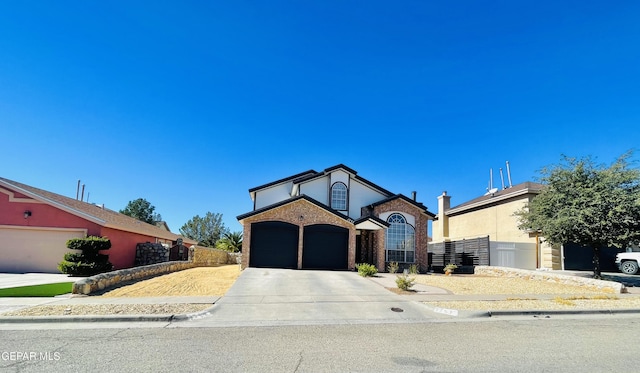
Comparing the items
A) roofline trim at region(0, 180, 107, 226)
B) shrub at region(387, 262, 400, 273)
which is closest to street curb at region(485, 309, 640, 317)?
shrub at region(387, 262, 400, 273)

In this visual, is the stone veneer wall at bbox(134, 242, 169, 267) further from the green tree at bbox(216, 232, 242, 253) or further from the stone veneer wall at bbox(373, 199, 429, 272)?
the stone veneer wall at bbox(373, 199, 429, 272)

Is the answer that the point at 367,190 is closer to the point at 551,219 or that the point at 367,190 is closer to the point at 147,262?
the point at 551,219

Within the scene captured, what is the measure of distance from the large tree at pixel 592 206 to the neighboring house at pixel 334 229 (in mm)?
7770

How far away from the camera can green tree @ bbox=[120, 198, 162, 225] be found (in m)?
62.6

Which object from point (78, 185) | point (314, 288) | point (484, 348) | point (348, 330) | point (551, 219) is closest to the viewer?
point (484, 348)

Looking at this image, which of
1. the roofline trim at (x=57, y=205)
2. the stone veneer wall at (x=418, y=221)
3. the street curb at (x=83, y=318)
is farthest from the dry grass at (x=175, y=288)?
the stone veneer wall at (x=418, y=221)

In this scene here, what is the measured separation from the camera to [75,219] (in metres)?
18.5

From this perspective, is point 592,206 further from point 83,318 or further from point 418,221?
point 83,318

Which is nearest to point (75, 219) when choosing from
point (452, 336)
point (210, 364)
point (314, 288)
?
point (314, 288)

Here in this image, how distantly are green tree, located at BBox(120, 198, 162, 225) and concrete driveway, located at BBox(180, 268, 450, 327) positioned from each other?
2226 inches

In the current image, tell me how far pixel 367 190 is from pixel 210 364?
21474mm

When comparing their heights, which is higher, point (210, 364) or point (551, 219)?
point (551, 219)

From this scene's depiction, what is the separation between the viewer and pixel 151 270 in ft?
54.8

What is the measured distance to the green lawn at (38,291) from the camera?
10.9 m
